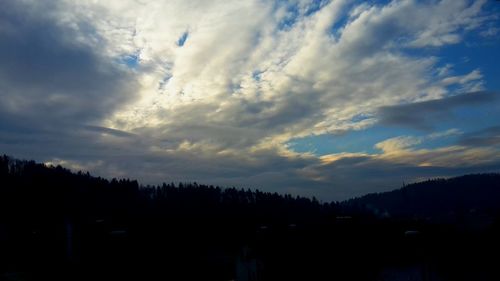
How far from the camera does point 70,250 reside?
17.6m

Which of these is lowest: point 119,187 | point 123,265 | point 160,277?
point 160,277

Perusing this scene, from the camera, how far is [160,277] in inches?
844

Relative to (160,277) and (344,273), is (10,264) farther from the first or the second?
(344,273)

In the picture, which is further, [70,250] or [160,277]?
[160,277]

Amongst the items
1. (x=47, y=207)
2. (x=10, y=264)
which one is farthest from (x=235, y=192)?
(x=10, y=264)

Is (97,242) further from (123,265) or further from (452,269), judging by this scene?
(452,269)

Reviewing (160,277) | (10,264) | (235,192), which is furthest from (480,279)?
(235,192)

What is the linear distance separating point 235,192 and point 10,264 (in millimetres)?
129974

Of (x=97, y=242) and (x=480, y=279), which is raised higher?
(x=97, y=242)

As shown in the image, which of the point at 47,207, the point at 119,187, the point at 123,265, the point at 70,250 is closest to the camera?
the point at 123,265

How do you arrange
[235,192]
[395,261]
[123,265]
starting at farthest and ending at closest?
1. [235,192]
2. [395,261]
3. [123,265]

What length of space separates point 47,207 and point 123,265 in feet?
243

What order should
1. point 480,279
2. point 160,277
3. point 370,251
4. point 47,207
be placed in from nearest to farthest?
point 480,279 → point 370,251 → point 160,277 → point 47,207

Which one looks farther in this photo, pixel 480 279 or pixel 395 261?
pixel 395 261
